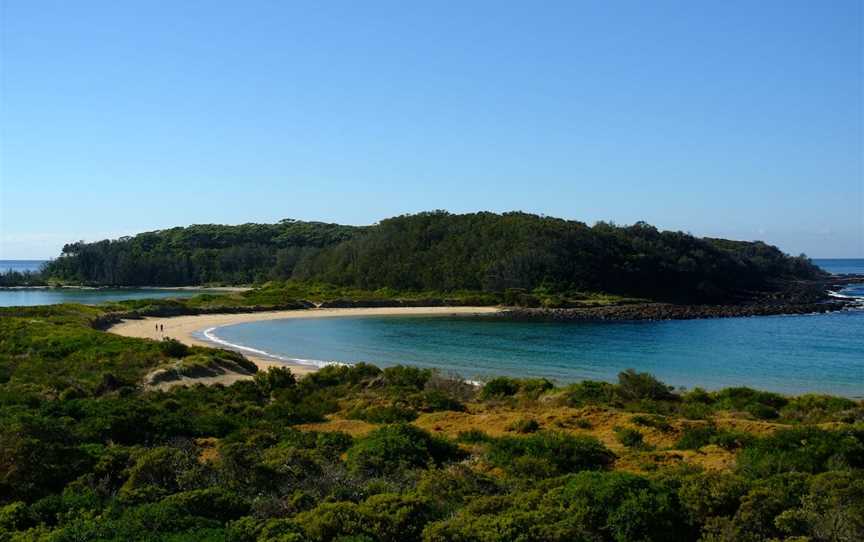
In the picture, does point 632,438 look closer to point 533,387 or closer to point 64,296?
point 533,387

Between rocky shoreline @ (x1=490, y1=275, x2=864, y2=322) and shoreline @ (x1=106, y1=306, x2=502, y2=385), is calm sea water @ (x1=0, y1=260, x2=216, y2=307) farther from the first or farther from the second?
rocky shoreline @ (x1=490, y1=275, x2=864, y2=322)

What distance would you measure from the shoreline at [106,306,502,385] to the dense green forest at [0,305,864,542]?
1469cm

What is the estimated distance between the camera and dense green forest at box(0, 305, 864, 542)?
30.6 feet

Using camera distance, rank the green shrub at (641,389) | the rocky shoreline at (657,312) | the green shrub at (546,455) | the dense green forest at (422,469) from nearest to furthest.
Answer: the dense green forest at (422,469) → the green shrub at (546,455) → the green shrub at (641,389) → the rocky shoreline at (657,312)

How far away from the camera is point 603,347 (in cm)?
4978

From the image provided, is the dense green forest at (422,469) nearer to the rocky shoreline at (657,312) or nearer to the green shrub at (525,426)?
the green shrub at (525,426)

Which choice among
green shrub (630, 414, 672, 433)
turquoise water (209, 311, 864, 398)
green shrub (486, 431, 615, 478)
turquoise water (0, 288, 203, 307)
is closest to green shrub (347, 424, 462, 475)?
green shrub (486, 431, 615, 478)

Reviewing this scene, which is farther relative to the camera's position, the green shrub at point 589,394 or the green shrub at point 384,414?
the green shrub at point 589,394

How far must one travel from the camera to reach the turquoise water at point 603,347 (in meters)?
37.4

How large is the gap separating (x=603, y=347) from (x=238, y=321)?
1555 inches

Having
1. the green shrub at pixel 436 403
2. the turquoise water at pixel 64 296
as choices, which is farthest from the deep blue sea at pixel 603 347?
the turquoise water at pixel 64 296

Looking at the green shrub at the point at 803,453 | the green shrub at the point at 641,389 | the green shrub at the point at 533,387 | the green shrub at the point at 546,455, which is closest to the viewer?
the green shrub at the point at 803,453

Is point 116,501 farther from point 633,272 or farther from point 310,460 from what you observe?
point 633,272

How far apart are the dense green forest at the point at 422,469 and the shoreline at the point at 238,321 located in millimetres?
14695
